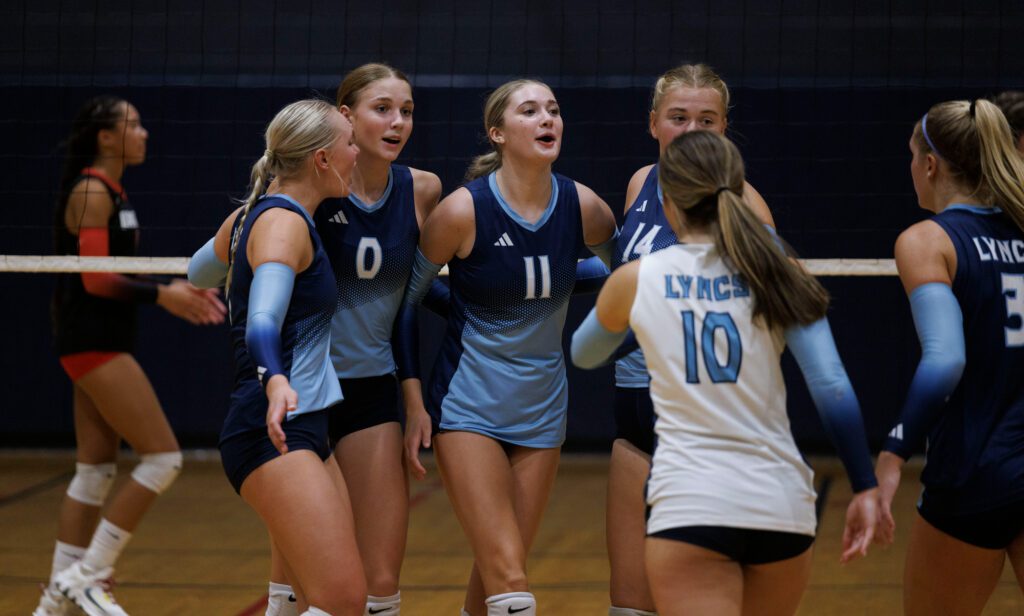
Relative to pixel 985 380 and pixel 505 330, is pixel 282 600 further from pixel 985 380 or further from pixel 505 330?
pixel 985 380

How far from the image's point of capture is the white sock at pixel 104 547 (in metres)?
4.75

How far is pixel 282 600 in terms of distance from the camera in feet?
12.3

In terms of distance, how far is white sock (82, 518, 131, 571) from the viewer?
15.6ft

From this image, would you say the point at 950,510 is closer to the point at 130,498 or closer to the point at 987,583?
the point at 987,583

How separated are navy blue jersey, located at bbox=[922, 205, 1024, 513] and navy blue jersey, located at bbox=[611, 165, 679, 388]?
88cm

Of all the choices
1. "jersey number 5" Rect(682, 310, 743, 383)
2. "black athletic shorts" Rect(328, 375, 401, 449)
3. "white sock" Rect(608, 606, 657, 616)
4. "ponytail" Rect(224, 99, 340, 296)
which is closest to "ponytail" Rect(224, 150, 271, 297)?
"ponytail" Rect(224, 99, 340, 296)

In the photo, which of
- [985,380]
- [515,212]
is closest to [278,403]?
[515,212]

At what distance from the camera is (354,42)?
28.3 ft

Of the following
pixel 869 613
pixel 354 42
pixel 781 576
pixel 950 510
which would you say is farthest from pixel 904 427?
pixel 354 42

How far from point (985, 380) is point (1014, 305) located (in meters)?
0.18

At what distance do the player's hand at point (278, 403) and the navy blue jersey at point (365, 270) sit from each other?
81 centimetres

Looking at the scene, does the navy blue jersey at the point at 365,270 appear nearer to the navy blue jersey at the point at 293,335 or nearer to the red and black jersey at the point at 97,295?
the navy blue jersey at the point at 293,335

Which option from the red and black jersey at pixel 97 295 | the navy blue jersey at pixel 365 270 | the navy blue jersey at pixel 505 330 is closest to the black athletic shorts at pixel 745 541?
the navy blue jersey at pixel 505 330

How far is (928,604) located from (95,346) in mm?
3394
